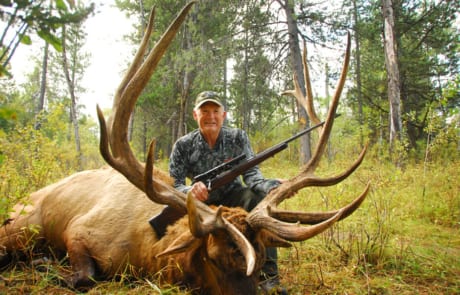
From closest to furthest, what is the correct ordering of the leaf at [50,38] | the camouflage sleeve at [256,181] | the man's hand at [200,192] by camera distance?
the leaf at [50,38] < the man's hand at [200,192] < the camouflage sleeve at [256,181]

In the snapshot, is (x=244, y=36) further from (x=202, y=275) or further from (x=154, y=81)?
(x=202, y=275)

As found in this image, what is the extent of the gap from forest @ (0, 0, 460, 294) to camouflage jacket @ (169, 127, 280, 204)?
2.53ft

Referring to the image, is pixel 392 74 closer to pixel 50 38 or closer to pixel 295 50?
pixel 295 50

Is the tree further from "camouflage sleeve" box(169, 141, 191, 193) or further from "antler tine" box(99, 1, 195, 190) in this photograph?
"camouflage sleeve" box(169, 141, 191, 193)

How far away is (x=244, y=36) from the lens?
39.4 ft

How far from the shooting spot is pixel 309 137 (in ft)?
37.9

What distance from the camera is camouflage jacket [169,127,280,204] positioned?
3.69m

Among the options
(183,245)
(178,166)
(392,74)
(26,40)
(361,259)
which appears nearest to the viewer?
(26,40)

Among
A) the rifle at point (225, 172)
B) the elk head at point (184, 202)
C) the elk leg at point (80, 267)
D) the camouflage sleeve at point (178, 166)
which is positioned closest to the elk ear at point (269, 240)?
the elk head at point (184, 202)

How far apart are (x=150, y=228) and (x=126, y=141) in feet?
2.96

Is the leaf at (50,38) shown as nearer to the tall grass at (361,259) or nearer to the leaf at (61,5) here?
the leaf at (61,5)

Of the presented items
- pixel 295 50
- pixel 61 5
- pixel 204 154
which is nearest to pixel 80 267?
pixel 204 154

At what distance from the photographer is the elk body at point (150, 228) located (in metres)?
2.29

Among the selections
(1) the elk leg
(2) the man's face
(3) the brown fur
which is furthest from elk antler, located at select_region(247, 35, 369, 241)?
(1) the elk leg
